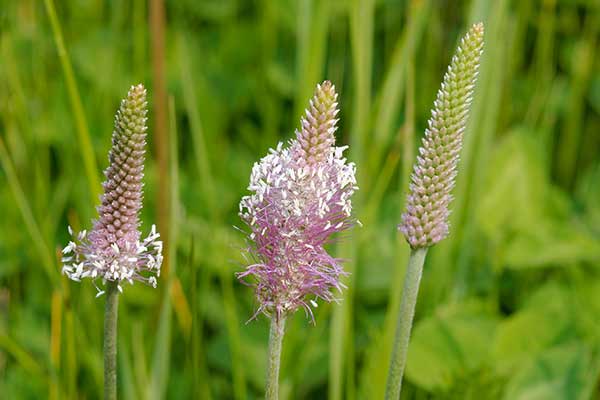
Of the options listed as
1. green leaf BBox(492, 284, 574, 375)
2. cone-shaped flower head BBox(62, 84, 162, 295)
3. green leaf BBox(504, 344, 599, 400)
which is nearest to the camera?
cone-shaped flower head BBox(62, 84, 162, 295)

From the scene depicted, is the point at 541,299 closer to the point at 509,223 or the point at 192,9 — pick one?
the point at 509,223

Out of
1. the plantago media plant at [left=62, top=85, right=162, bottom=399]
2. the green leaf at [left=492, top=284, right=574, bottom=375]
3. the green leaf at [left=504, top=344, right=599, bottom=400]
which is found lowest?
the green leaf at [left=504, top=344, right=599, bottom=400]

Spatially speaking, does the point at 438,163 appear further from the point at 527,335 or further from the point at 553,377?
the point at 527,335

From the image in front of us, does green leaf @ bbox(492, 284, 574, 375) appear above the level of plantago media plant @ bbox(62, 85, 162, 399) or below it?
below

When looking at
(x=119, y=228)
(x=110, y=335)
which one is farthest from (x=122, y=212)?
(x=110, y=335)

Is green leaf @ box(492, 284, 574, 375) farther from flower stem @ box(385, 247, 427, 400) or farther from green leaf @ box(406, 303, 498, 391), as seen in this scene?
flower stem @ box(385, 247, 427, 400)

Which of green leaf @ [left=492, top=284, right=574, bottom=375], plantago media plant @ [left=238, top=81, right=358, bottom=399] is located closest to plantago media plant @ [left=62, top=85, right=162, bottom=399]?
plantago media plant @ [left=238, top=81, right=358, bottom=399]

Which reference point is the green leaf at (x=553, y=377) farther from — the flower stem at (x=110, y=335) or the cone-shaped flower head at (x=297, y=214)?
the flower stem at (x=110, y=335)

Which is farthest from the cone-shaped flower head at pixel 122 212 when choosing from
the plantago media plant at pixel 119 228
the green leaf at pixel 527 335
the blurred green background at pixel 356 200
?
the green leaf at pixel 527 335
